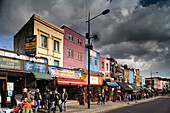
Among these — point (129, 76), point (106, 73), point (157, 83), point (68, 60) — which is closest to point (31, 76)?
point (68, 60)

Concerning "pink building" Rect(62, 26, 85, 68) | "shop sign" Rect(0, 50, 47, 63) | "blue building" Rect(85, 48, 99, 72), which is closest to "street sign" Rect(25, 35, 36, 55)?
"shop sign" Rect(0, 50, 47, 63)

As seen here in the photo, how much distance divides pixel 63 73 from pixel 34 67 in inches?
178

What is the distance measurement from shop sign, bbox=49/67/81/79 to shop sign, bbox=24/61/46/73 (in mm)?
1161

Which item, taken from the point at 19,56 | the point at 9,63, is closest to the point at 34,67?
the point at 19,56

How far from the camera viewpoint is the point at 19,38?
2231 centimetres

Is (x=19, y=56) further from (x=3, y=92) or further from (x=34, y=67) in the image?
(x=3, y=92)

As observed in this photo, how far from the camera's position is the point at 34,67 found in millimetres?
15164

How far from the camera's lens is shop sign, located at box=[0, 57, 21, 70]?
1233 cm

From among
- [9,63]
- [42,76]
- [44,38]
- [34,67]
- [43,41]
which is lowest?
[42,76]

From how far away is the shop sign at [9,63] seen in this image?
12328 millimetres

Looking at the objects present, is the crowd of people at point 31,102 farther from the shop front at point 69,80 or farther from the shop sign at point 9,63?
the shop front at point 69,80

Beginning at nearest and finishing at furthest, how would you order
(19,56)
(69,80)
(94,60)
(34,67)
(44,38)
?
1. (19,56)
2. (34,67)
3. (69,80)
4. (44,38)
5. (94,60)

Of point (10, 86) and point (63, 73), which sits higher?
point (63, 73)

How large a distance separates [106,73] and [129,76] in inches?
597
